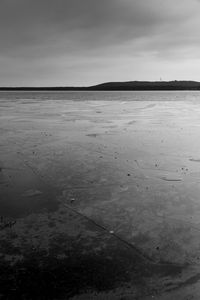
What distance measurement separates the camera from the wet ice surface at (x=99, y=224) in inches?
146

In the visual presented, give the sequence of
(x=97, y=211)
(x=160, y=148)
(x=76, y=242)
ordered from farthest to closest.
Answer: (x=160, y=148), (x=97, y=211), (x=76, y=242)

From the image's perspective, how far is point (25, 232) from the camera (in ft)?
16.4

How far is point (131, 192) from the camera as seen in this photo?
6.87 meters

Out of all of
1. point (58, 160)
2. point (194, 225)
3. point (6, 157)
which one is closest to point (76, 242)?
point (194, 225)

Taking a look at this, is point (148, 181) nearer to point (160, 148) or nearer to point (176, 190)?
point (176, 190)

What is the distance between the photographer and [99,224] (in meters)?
5.31

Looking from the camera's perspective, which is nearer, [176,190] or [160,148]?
[176,190]

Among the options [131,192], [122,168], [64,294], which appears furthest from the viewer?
[122,168]

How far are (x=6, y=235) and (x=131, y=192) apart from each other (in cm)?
286

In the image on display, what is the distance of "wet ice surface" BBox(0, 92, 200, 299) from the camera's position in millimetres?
3707

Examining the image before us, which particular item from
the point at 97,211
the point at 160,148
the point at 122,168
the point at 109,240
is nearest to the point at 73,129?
the point at 160,148

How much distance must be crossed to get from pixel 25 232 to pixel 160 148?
7322 millimetres

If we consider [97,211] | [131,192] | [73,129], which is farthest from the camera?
[73,129]

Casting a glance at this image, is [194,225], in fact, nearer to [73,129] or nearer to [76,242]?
[76,242]
